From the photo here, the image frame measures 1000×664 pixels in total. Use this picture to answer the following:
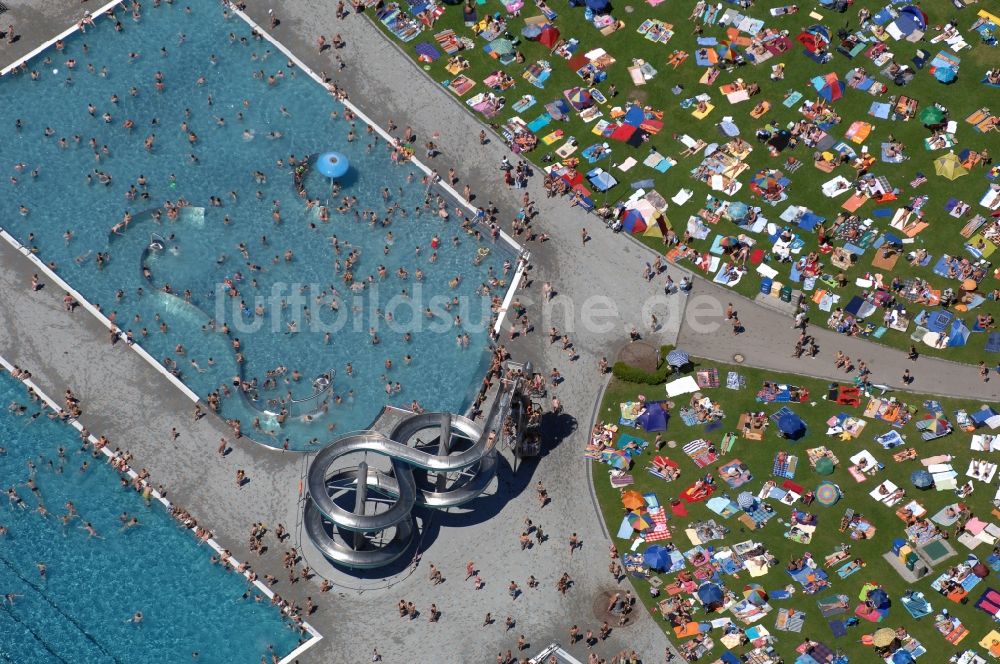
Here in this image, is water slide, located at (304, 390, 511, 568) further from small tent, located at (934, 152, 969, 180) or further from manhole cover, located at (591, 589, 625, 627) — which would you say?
small tent, located at (934, 152, 969, 180)

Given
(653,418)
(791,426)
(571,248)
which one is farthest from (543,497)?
(571,248)

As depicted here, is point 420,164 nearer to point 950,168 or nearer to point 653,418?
point 653,418

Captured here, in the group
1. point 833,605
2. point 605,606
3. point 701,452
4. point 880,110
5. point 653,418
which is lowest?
point 833,605

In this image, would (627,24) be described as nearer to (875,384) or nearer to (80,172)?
(875,384)

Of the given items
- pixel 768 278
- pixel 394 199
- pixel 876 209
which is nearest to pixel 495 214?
pixel 394 199

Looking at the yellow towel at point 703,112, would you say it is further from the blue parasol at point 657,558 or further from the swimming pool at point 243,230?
the blue parasol at point 657,558

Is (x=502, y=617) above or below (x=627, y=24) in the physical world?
below

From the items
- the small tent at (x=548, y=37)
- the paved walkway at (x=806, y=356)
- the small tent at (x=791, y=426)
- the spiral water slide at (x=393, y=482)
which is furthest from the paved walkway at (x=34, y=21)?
the small tent at (x=791, y=426)

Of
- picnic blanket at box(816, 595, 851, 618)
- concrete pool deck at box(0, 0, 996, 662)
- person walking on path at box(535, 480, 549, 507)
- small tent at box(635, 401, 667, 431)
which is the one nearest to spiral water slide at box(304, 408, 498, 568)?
concrete pool deck at box(0, 0, 996, 662)
